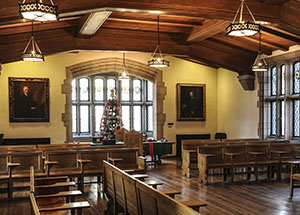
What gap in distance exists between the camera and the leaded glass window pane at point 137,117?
14.7m

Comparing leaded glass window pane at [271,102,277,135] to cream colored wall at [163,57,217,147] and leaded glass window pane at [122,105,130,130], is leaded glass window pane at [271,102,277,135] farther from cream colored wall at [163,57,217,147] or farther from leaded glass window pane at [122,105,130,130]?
leaded glass window pane at [122,105,130,130]

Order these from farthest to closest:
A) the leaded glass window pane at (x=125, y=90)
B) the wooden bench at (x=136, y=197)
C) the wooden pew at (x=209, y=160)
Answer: the leaded glass window pane at (x=125, y=90) < the wooden pew at (x=209, y=160) < the wooden bench at (x=136, y=197)

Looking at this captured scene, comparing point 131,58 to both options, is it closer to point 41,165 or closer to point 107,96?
point 107,96

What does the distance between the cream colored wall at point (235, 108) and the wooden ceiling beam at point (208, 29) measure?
141 inches

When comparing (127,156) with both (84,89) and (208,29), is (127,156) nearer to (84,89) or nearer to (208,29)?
(208,29)

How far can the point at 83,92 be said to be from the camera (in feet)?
46.8

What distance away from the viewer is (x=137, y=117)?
583 inches

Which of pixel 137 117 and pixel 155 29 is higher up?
pixel 155 29

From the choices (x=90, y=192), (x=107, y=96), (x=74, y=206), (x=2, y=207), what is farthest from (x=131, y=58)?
(x=74, y=206)

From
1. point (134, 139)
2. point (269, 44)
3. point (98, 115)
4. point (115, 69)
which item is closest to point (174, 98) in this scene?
point (115, 69)

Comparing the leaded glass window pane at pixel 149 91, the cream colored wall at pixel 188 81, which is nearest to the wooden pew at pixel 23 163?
the cream colored wall at pixel 188 81

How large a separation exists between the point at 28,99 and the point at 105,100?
3323 millimetres

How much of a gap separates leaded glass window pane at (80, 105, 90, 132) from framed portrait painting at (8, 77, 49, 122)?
6.82 feet

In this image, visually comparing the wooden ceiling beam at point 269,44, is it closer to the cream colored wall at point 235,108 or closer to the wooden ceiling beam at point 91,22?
the cream colored wall at point 235,108
